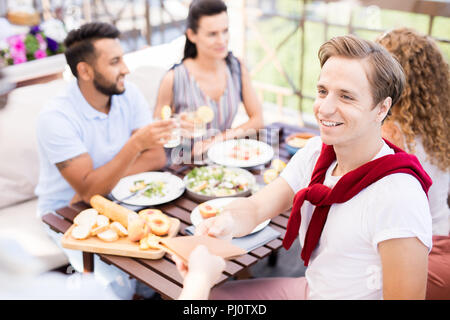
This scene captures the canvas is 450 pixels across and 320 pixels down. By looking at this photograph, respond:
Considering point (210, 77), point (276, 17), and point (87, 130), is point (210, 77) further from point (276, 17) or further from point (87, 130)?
point (276, 17)

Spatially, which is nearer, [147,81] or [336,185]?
[336,185]

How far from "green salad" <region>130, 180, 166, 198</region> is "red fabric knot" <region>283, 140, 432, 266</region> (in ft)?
2.54

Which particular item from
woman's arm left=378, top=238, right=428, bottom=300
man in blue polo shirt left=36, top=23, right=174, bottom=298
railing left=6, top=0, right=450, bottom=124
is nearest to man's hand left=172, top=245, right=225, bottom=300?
woman's arm left=378, top=238, right=428, bottom=300

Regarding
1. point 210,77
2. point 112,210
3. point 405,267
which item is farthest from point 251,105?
point 405,267

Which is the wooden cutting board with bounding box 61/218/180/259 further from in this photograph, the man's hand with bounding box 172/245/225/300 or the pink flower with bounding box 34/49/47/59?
the pink flower with bounding box 34/49/47/59

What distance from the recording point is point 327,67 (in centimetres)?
142

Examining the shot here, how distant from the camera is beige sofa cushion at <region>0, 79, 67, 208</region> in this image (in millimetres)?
2818

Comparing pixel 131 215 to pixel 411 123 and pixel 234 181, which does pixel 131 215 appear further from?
pixel 411 123

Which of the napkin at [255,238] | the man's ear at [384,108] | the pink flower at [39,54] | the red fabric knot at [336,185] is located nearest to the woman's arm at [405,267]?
the red fabric knot at [336,185]

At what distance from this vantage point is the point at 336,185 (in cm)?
145

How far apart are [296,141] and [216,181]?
583 millimetres

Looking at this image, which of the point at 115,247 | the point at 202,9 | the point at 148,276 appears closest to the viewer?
the point at 148,276

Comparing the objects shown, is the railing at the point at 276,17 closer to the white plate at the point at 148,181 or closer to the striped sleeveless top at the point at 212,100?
the striped sleeveless top at the point at 212,100

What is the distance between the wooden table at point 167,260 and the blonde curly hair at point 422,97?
2.10ft
